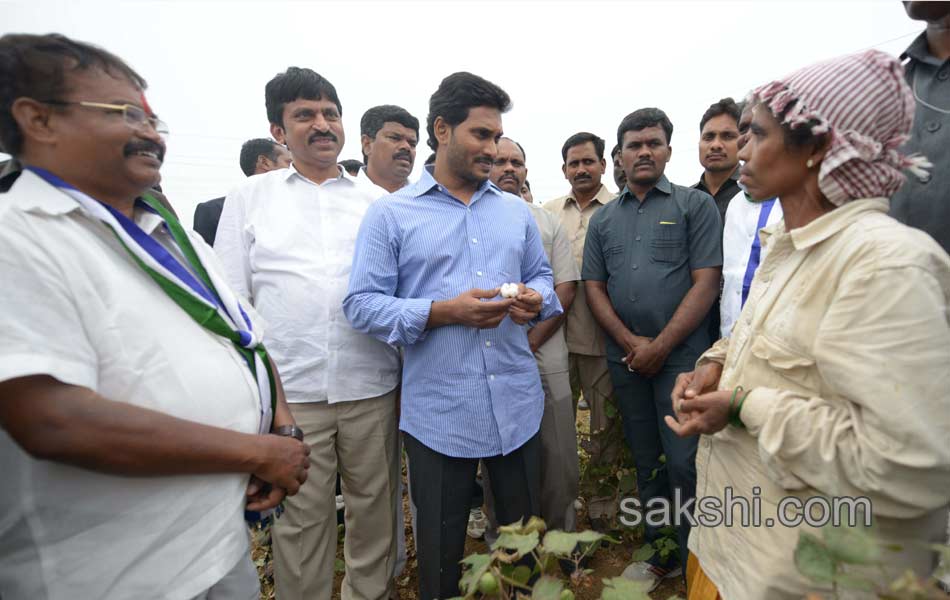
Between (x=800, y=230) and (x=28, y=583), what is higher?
(x=800, y=230)

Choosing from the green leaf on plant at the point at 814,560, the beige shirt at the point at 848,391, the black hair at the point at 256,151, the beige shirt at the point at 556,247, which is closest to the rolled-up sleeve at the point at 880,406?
the beige shirt at the point at 848,391

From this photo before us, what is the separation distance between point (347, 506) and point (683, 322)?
7.38 feet

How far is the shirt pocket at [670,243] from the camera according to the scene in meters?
3.10

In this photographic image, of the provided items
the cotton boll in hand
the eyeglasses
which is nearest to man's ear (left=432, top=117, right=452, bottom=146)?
the cotton boll in hand

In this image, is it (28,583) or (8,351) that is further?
(28,583)

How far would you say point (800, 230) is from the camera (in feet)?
4.74

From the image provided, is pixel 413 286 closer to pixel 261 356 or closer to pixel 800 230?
pixel 261 356

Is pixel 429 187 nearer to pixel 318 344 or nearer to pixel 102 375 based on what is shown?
pixel 318 344

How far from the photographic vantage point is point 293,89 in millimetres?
2809

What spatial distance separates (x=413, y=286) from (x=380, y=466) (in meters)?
1.08

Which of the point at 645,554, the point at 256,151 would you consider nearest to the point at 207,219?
the point at 256,151

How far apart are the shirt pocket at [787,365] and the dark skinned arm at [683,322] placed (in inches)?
59.4

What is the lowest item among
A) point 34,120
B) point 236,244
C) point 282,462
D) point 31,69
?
point 282,462

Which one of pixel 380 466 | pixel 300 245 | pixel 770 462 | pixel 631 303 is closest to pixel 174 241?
pixel 300 245
